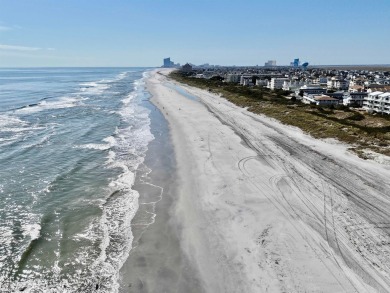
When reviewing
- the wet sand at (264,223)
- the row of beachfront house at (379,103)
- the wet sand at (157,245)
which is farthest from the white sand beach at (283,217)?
the row of beachfront house at (379,103)

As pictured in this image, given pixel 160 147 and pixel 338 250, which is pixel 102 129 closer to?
pixel 160 147

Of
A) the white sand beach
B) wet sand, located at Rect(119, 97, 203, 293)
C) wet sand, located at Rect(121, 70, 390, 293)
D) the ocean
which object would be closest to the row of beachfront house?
the white sand beach

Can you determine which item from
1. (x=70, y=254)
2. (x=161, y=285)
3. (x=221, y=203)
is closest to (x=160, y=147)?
(x=221, y=203)

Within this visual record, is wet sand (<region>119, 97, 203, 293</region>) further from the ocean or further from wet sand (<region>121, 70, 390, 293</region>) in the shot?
the ocean

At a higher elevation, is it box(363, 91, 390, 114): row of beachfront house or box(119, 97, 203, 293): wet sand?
box(119, 97, 203, 293): wet sand

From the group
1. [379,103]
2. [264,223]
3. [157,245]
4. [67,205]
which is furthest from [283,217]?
[379,103]

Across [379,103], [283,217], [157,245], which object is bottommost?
[379,103]

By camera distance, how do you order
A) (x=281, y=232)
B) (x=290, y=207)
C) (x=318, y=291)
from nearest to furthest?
(x=318, y=291), (x=281, y=232), (x=290, y=207)

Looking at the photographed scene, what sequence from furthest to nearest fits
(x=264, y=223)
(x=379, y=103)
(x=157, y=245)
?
(x=379, y=103) < (x=264, y=223) < (x=157, y=245)

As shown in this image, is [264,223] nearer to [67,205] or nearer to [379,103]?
[67,205]
